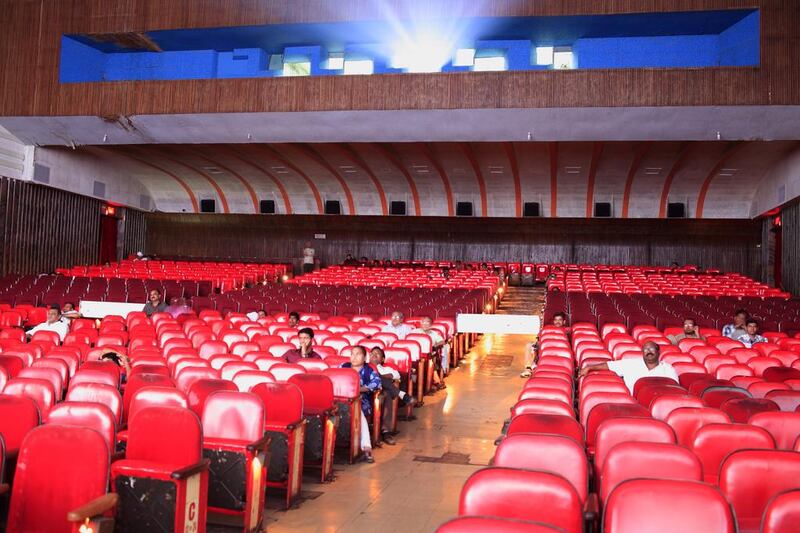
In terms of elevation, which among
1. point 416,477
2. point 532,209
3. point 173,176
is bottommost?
point 416,477

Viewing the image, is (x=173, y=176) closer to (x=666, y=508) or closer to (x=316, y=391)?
(x=316, y=391)

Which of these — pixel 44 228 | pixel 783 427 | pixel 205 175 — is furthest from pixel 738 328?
pixel 205 175

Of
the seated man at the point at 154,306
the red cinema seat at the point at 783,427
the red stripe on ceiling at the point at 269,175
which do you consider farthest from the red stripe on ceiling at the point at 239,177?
the red cinema seat at the point at 783,427

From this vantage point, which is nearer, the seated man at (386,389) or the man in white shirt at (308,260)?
the seated man at (386,389)

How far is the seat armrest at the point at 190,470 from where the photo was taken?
151 inches

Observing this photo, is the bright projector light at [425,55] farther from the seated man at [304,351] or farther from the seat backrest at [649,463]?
the seat backrest at [649,463]

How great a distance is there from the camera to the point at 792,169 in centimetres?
1936

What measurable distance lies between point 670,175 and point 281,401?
832 inches

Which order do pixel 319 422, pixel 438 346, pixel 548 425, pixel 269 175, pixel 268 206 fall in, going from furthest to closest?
pixel 268 206 < pixel 269 175 < pixel 438 346 < pixel 319 422 < pixel 548 425

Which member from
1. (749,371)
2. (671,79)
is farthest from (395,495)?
(671,79)

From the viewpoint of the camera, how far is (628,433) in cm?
427

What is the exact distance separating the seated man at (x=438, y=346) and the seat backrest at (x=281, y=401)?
4839mm

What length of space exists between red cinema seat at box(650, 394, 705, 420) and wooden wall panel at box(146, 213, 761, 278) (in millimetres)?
22225

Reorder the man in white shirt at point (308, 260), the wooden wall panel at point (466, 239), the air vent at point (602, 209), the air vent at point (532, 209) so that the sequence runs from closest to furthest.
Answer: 1. the air vent at point (602, 209)
2. the air vent at point (532, 209)
3. the wooden wall panel at point (466, 239)
4. the man in white shirt at point (308, 260)
